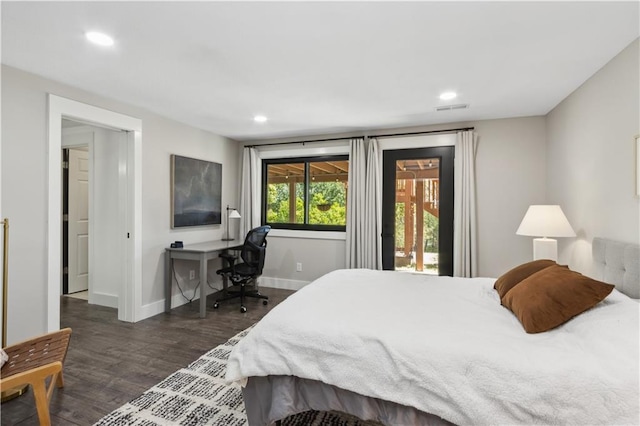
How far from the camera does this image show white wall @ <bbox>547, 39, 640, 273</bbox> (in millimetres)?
2062

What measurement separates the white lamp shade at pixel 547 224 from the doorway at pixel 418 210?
1153 mm

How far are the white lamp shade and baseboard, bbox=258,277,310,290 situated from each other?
3.03 metres

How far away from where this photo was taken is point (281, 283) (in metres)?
4.98

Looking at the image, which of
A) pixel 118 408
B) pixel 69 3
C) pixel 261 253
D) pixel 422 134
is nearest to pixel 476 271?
pixel 422 134

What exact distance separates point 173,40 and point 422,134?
10.1 ft

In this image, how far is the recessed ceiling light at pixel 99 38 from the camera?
200 centimetres

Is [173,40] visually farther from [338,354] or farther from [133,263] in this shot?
[133,263]

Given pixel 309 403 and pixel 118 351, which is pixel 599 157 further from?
pixel 118 351

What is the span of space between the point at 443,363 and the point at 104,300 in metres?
4.42

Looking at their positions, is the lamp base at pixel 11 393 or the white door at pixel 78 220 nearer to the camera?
the lamp base at pixel 11 393

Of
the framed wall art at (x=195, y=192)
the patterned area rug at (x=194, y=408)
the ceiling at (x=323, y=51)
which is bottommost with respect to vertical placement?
the patterned area rug at (x=194, y=408)

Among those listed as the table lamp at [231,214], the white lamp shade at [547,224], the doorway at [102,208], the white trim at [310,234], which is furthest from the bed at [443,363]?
the doorway at [102,208]

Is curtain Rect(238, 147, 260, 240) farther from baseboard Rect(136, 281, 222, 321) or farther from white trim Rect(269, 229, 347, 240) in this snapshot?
baseboard Rect(136, 281, 222, 321)

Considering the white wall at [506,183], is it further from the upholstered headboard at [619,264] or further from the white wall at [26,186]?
the white wall at [26,186]
